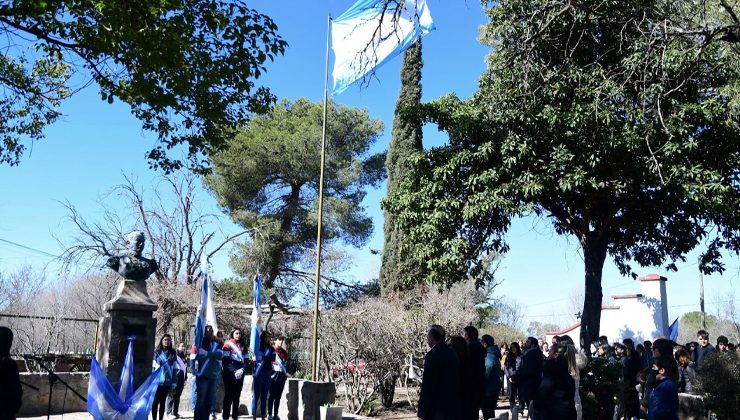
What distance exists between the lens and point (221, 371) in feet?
35.5

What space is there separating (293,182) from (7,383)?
24.5m

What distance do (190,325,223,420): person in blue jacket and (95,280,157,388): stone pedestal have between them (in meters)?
0.80

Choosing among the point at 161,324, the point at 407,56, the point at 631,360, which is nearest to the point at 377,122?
the point at 407,56

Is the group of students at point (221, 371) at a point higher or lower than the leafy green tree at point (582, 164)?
lower

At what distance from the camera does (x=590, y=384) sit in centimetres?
1062

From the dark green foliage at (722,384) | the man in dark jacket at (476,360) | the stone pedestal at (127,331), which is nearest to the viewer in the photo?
the man in dark jacket at (476,360)

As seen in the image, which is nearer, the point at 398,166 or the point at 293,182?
the point at 398,166

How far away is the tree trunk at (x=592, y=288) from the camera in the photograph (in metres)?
16.8

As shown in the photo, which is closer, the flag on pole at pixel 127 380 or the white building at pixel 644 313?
the flag on pole at pixel 127 380

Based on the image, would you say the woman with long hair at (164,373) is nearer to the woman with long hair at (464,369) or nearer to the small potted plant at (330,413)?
the small potted plant at (330,413)

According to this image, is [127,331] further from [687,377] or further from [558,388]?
[687,377]

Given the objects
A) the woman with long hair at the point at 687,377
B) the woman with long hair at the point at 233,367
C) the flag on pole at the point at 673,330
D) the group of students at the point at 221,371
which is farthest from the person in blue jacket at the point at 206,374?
the flag on pole at the point at 673,330

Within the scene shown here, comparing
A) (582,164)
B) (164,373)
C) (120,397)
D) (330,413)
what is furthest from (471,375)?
(582,164)

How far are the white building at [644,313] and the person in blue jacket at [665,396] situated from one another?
16.6 meters
